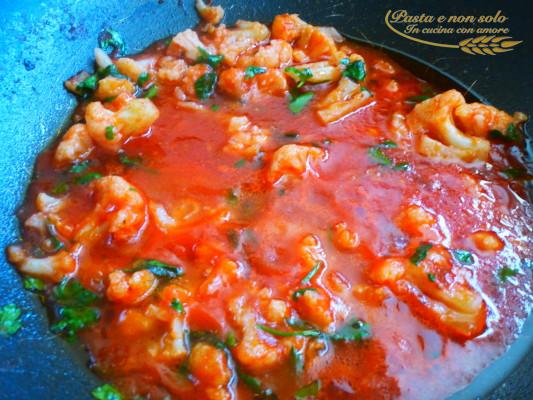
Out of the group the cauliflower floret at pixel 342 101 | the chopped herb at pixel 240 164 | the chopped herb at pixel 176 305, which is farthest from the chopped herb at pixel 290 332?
the cauliflower floret at pixel 342 101

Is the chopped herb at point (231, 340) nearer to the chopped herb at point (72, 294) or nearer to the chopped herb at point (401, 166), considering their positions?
the chopped herb at point (72, 294)

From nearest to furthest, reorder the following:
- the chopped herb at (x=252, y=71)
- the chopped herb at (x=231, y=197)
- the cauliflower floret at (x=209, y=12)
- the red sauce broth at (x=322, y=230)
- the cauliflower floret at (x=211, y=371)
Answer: the cauliflower floret at (x=211, y=371) < the red sauce broth at (x=322, y=230) < the chopped herb at (x=231, y=197) < the chopped herb at (x=252, y=71) < the cauliflower floret at (x=209, y=12)

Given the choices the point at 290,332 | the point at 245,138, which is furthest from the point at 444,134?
the point at 290,332

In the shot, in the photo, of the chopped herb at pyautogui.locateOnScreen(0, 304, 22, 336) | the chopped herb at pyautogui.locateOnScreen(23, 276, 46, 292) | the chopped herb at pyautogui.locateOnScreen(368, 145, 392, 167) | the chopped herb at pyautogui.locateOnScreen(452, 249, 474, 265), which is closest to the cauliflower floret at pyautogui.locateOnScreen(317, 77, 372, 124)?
the chopped herb at pyautogui.locateOnScreen(368, 145, 392, 167)

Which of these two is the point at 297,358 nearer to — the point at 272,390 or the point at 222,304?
the point at 272,390

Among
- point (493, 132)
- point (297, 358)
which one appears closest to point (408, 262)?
point (297, 358)

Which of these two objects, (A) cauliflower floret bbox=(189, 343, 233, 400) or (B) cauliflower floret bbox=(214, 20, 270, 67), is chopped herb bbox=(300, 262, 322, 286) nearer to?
(A) cauliflower floret bbox=(189, 343, 233, 400)
